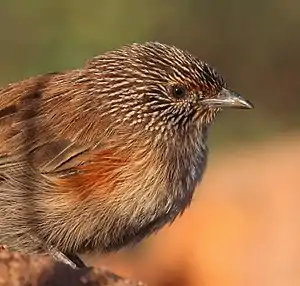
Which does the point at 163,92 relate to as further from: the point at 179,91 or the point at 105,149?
the point at 105,149

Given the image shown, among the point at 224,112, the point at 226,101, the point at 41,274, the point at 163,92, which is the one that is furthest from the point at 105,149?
the point at 224,112

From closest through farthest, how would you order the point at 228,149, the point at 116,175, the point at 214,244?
the point at 116,175, the point at 214,244, the point at 228,149

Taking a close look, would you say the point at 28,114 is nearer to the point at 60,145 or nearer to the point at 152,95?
the point at 60,145

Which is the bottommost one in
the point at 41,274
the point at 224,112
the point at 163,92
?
the point at 41,274

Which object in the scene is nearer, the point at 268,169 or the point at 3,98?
the point at 3,98

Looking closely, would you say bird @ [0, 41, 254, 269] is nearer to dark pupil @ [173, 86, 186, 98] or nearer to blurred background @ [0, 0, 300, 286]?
dark pupil @ [173, 86, 186, 98]

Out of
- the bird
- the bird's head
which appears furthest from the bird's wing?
the bird's head

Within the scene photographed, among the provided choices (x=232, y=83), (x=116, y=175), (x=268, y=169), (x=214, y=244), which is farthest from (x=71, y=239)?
(x=232, y=83)
